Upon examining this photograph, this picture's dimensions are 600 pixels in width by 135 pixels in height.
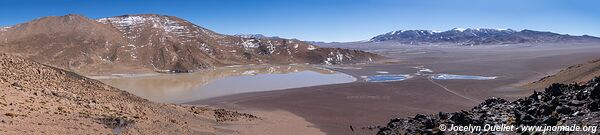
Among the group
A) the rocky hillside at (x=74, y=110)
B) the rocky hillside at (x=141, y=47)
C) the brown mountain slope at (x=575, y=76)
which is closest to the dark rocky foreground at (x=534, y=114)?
the rocky hillside at (x=74, y=110)

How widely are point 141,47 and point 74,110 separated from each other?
303ft

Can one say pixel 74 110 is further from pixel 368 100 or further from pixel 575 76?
pixel 575 76

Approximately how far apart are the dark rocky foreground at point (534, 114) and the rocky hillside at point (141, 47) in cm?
7739

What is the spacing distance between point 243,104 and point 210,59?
7228cm

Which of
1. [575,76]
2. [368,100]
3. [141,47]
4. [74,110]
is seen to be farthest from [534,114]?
[141,47]

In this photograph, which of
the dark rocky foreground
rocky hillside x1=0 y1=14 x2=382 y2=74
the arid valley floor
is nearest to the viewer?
the dark rocky foreground

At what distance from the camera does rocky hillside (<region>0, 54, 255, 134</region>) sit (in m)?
18.9

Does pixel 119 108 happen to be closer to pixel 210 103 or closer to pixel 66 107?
pixel 66 107

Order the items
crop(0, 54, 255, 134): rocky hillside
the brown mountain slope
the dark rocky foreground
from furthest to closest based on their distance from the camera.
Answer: the brown mountain slope → crop(0, 54, 255, 134): rocky hillside → the dark rocky foreground

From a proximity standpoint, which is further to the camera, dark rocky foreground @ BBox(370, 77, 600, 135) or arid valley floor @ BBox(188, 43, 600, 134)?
arid valley floor @ BBox(188, 43, 600, 134)

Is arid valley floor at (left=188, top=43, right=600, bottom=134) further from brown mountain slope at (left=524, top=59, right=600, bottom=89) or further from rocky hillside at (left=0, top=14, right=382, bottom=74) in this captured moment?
rocky hillside at (left=0, top=14, right=382, bottom=74)

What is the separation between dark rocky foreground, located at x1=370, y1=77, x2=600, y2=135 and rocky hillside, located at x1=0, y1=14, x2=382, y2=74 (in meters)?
77.4

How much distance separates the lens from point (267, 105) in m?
41.3

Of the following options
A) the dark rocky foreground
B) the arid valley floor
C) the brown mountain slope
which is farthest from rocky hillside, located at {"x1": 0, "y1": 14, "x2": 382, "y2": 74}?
the dark rocky foreground
